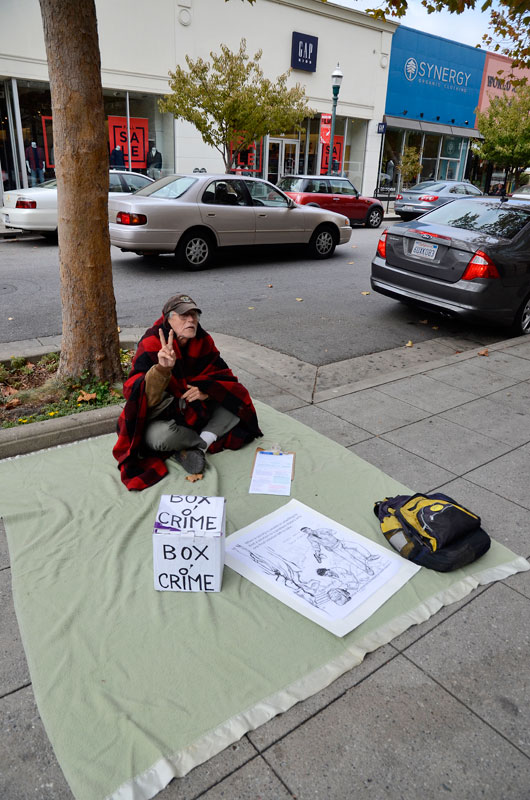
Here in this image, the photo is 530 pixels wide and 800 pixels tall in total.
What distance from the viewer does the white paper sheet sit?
11.8ft

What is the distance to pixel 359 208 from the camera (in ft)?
57.8

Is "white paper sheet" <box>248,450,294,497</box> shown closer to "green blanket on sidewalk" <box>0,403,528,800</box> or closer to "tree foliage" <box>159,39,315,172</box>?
"green blanket on sidewalk" <box>0,403,528,800</box>

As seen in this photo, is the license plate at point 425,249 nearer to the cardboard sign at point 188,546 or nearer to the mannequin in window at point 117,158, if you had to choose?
the cardboard sign at point 188,546

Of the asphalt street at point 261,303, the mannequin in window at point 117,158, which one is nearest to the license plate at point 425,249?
the asphalt street at point 261,303

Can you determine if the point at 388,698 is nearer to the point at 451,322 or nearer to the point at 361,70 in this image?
the point at 451,322

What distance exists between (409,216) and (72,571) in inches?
759

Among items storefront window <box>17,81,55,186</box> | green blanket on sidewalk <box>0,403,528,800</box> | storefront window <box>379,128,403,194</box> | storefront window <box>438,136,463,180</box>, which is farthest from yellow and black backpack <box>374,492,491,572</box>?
storefront window <box>438,136,463,180</box>

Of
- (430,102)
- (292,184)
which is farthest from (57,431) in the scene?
(430,102)

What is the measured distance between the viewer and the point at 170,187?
10.1m

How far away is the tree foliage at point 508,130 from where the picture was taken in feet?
83.6

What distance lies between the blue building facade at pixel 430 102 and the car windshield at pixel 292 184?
1101cm

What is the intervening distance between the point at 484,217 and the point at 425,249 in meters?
0.93

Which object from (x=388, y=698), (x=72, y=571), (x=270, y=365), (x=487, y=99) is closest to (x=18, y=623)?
(x=72, y=571)

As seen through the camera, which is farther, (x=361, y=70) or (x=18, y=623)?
(x=361, y=70)
